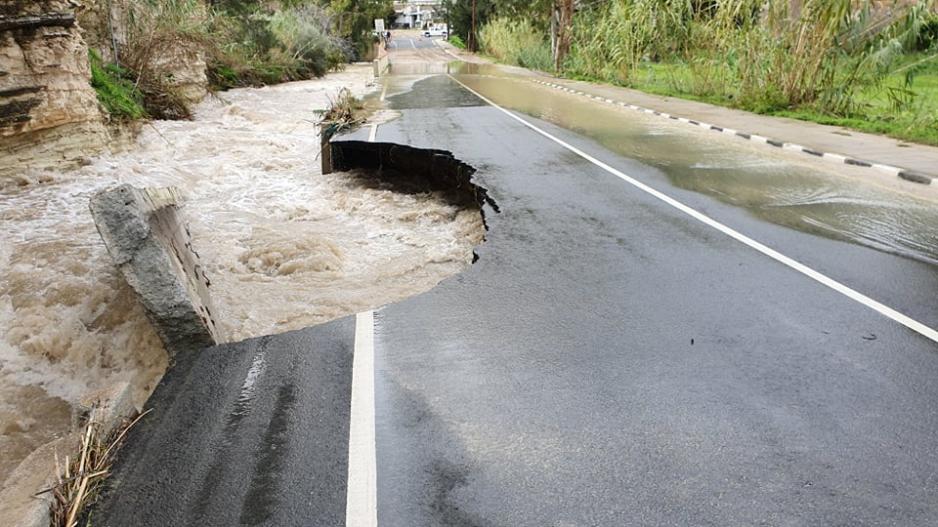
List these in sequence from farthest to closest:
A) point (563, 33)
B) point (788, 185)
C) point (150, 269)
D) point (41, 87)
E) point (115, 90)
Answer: point (563, 33), point (115, 90), point (41, 87), point (788, 185), point (150, 269)

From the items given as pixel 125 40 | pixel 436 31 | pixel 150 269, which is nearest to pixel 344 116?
pixel 125 40

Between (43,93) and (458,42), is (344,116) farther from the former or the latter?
(458,42)

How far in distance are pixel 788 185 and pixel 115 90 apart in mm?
12825

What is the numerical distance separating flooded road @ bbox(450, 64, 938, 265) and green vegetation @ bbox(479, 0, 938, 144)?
294cm

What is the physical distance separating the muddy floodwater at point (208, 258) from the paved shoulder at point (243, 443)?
0.82 meters

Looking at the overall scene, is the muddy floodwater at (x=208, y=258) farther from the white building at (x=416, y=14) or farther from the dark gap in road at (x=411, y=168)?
the white building at (x=416, y=14)

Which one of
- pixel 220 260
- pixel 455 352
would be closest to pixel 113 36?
pixel 220 260

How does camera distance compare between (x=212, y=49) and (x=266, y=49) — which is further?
(x=266, y=49)

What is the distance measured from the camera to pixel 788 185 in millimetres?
9312

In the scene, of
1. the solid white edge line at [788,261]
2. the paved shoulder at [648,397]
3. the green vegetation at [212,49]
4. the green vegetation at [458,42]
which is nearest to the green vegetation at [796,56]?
the solid white edge line at [788,261]

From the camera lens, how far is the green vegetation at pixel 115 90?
1305 centimetres

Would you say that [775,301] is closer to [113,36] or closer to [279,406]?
[279,406]

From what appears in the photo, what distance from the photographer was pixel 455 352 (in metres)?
4.40

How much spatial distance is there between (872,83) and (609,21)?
1391cm
